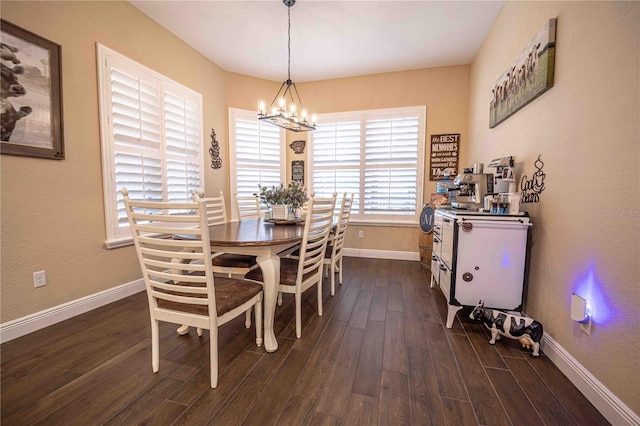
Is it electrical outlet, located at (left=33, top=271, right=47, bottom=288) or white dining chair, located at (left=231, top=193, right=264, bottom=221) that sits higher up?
white dining chair, located at (left=231, top=193, right=264, bottom=221)

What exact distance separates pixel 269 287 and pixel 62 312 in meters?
1.82

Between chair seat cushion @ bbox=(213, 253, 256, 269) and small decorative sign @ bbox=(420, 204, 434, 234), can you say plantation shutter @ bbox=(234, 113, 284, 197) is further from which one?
small decorative sign @ bbox=(420, 204, 434, 234)

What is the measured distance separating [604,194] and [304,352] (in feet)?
6.12

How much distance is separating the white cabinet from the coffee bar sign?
2.07 m

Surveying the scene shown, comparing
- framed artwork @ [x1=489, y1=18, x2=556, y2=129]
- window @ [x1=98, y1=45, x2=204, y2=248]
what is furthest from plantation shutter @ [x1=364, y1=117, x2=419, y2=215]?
window @ [x1=98, y1=45, x2=204, y2=248]

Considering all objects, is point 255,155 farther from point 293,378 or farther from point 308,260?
point 293,378

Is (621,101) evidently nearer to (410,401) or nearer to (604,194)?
(604,194)

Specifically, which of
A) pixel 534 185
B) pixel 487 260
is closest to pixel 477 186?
pixel 534 185

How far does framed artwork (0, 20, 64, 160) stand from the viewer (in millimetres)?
1772

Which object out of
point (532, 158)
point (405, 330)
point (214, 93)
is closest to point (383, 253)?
point (405, 330)

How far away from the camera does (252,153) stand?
4246 millimetres

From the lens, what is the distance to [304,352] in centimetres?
175

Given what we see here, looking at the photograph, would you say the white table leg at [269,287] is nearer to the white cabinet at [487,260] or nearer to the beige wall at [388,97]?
the white cabinet at [487,260]

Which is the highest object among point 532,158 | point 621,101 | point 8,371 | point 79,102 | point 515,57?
point 515,57
